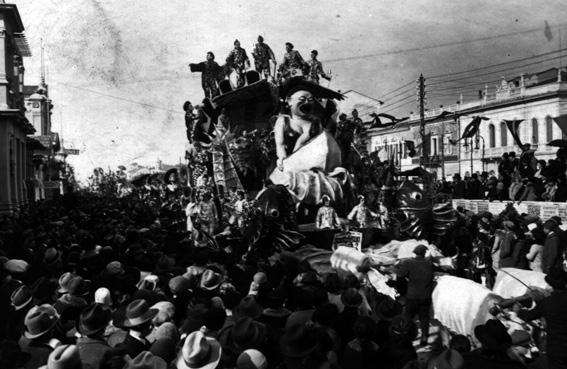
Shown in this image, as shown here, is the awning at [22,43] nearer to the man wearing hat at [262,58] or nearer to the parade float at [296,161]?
the parade float at [296,161]

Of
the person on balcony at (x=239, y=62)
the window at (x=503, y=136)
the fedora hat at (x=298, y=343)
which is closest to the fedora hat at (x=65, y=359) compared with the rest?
the fedora hat at (x=298, y=343)

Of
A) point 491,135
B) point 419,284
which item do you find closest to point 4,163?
point 419,284

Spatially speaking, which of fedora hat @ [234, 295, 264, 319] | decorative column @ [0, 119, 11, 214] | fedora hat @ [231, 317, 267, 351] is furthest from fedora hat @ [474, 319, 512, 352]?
decorative column @ [0, 119, 11, 214]

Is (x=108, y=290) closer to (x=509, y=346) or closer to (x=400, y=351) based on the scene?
(x=400, y=351)

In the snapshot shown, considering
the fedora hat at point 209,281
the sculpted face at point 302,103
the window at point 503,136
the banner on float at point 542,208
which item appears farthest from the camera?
the window at point 503,136

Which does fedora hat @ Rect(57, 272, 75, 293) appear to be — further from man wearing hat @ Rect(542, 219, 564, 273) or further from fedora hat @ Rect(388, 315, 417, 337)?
man wearing hat @ Rect(542, 219, 564, 273)

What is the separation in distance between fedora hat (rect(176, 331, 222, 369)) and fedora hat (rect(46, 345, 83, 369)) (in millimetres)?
705

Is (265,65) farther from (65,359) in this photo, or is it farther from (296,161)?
(65,359)

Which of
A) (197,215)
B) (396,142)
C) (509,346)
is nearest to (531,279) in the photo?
(509,346)

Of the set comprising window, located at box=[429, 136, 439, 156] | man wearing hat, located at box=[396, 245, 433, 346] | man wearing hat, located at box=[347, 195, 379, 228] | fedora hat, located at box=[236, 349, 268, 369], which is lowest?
man wearing hat, located at box=[396, 245, 433, 346]

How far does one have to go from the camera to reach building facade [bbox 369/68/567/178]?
56.8 m

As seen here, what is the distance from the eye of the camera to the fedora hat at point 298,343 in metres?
4.77

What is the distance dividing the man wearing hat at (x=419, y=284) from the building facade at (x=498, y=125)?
1638 inches

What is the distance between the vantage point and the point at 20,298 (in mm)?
6586
